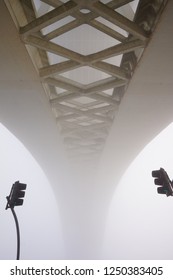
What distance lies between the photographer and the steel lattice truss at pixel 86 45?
14.2 ft

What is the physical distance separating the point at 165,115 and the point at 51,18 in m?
5.29

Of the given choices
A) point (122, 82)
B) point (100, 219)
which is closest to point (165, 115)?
point (122, 82)

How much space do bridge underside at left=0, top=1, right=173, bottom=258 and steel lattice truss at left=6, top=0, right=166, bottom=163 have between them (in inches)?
4.3

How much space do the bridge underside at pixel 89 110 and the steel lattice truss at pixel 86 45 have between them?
0.11 metres

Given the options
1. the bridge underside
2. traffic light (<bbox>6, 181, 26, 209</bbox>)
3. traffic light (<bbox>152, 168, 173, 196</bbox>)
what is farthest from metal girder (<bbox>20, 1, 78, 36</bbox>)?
traffic light (<bbox>152, 168, 173, 196</bbox>)

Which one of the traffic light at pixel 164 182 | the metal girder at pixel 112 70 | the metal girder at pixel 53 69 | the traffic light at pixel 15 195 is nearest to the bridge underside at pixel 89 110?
the metal girder at pixel 112 70

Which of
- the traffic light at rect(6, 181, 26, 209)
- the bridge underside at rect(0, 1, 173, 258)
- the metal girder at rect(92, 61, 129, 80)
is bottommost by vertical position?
the traffic light at rect(6, 181, 26, 209)

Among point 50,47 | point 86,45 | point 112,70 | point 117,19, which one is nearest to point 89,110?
point 86,45

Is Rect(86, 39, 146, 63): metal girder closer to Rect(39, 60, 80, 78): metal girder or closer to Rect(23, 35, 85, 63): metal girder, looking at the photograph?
Rect(23, 35, 85, 63): metal girder

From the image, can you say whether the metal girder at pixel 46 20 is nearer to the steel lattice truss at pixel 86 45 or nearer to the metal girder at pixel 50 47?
the steel lattice truss at pixel 86 45

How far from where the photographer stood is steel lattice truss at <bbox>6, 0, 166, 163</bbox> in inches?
171

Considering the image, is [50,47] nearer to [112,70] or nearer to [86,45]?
[112,70]

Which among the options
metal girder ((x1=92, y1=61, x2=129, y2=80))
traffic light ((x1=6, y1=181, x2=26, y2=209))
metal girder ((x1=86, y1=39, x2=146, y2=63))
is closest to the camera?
metal girder ((x1=86, y1=39, x2=146, y2=63))

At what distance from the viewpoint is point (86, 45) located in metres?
6.71
